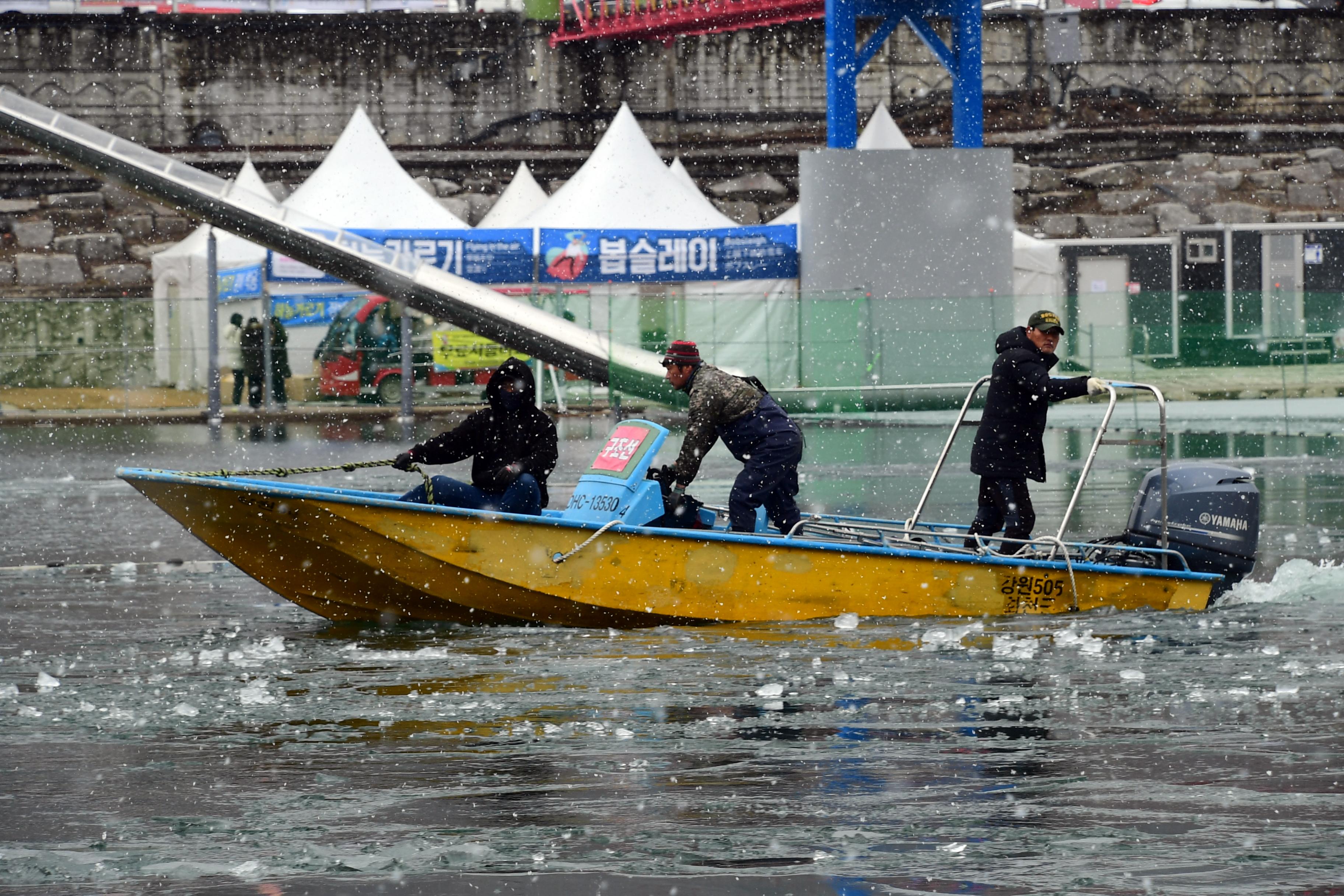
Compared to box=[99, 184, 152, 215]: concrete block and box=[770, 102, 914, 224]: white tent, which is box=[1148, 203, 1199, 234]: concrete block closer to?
box=[770, 102, 914, 224]: white tent

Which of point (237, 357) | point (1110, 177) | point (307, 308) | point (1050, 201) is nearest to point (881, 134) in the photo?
point (307, 308)

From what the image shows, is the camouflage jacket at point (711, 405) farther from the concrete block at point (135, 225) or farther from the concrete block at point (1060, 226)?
the concrete block at point (1060, 226)

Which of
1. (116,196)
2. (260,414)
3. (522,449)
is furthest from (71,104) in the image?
(522,449)

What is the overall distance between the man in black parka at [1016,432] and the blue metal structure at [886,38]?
12787 millimetres

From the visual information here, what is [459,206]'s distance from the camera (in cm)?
4550

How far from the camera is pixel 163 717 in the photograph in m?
8.31

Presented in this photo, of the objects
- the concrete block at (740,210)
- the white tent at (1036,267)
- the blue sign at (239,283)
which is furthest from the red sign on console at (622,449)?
the concrete block at (740,210)

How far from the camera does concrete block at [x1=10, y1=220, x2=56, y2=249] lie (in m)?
44.4

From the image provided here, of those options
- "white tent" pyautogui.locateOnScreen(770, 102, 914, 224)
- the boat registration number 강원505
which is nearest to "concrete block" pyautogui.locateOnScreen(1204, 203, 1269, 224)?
"white tent" pyautogui.locateOnScreen(770, 102, 914, 224)

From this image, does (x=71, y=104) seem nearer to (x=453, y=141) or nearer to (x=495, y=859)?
(x=453, y=141)

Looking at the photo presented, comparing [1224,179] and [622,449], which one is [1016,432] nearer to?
[622,449]

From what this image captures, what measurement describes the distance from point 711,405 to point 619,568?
114cm

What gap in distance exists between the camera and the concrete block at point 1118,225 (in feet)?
152

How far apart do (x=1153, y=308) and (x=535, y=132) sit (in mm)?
23887
